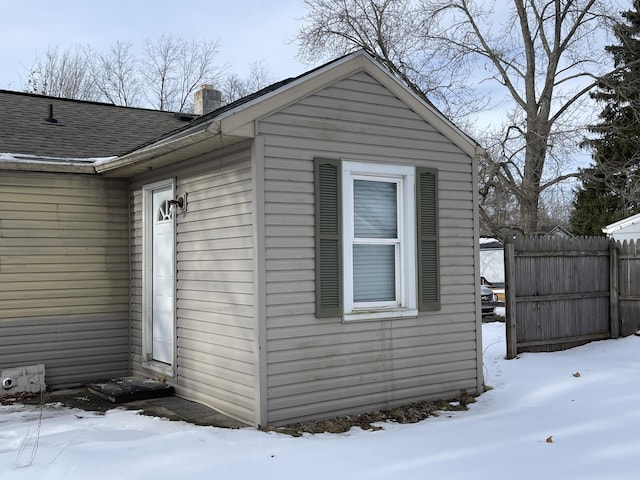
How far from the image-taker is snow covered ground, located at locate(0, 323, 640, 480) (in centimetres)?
445

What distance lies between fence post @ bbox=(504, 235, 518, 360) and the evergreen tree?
11323mm

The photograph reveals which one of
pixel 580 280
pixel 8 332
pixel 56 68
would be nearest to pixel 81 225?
pixel 8 332

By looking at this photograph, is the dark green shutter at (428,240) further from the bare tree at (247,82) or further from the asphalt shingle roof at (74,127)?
the bare tree at (247,82)

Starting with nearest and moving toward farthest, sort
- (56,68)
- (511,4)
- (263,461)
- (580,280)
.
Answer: (263,461) < (580,280) < (511,4) < (56,68)

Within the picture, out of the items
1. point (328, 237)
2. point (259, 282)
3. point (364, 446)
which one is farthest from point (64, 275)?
point (364, 446)

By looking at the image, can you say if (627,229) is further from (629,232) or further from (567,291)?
(567,291)

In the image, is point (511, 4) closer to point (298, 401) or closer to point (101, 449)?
point (298, 401)

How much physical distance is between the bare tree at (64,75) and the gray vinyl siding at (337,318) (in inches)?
926

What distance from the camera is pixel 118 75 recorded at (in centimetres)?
3088

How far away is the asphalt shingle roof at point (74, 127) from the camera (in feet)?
26.7

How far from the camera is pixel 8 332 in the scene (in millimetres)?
7480

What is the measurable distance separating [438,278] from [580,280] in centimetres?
414

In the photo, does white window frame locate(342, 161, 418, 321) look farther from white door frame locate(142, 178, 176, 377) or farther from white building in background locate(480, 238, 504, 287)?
white building in background locate(480, 238, 504, 287)

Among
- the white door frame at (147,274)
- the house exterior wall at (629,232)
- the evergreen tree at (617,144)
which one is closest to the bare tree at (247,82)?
the evergreen tree at (617,144)
